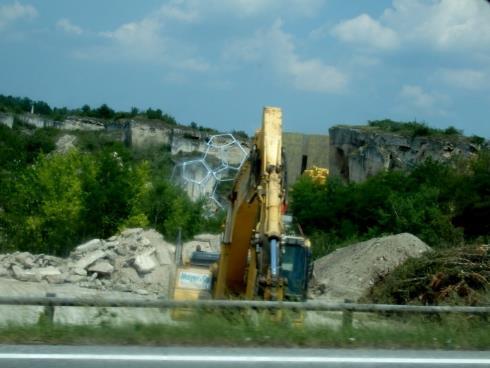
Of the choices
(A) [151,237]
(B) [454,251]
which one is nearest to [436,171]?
(A) [151,237]

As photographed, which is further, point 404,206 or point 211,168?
point 211,168

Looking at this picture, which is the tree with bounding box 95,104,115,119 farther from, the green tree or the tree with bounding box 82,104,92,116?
the green tree

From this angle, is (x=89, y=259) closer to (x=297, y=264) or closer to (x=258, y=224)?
(x=297, y=264)

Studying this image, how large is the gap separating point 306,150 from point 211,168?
1186 cm

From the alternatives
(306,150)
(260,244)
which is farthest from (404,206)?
(306,150)

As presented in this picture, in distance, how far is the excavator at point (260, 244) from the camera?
1282 cm

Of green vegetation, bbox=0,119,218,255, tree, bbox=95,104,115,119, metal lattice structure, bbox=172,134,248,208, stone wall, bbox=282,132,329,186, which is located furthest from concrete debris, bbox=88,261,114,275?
tree, bbox=95,104,115,119

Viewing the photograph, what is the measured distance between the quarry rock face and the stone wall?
15.4 meters

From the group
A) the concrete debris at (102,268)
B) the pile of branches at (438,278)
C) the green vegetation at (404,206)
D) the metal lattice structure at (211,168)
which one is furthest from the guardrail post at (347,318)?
the metal lattice structure at (211,168)

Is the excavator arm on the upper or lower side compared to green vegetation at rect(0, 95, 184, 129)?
lower

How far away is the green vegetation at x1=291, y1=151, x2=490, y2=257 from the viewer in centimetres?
4238

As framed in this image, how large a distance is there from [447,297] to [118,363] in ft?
35.6

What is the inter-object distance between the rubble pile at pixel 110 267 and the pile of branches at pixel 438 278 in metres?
13.4

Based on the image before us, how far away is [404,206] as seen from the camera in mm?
44375
